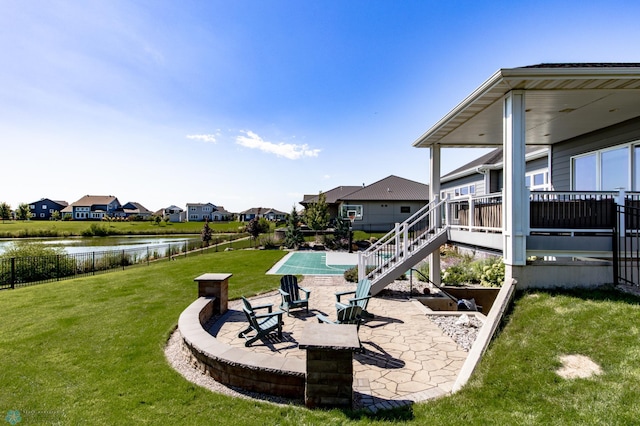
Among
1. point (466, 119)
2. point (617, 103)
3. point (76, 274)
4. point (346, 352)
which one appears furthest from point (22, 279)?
point (617, 103)

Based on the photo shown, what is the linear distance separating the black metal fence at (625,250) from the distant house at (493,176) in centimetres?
354

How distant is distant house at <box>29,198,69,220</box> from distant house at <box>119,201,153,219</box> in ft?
71.5

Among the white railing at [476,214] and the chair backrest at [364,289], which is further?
the chair backrest at [364,289]

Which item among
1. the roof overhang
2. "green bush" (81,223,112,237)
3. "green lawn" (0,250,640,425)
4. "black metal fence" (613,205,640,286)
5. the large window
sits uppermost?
the roof overhang

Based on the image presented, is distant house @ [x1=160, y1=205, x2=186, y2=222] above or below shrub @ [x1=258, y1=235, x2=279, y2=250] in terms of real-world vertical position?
above

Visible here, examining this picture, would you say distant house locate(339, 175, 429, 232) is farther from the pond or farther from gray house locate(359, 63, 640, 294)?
gray house locate(359, 63, 640, 294)

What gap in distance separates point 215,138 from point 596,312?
17.1 m

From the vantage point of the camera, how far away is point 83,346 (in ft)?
18.2

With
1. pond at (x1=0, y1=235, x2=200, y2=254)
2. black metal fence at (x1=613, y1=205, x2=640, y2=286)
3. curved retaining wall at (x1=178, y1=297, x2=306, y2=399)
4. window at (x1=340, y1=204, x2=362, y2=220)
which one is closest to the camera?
curved retaining wall at (x1=178, y1=297, x2=306, y2=399)

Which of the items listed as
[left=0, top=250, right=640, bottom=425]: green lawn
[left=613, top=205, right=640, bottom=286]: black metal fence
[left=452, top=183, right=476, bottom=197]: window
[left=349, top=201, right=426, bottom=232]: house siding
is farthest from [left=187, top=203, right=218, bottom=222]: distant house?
[left=613, top=205, right=640, bottom=286]: black metal fence

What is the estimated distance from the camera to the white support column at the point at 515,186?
5402mm

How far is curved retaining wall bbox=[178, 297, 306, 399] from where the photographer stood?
3.91 m

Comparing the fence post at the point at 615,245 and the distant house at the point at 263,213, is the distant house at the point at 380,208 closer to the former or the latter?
the fence post at the point at 615,245

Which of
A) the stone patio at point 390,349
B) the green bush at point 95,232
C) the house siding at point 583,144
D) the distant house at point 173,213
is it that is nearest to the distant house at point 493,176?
the house siding at point 583,144
